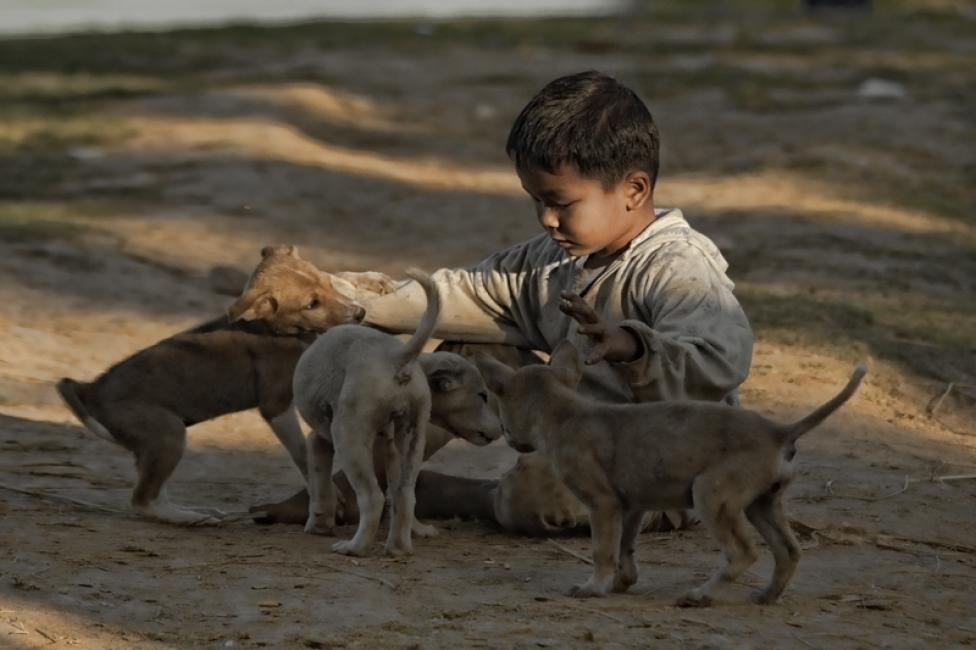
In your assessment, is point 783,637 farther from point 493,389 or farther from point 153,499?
point 153,499

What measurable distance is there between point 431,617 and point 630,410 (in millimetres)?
869

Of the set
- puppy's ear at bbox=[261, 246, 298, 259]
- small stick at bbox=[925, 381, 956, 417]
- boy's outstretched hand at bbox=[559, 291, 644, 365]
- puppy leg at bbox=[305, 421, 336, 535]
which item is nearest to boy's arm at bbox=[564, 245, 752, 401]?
boy's outstretched hand at bbox=[559, 291, 644, 365]

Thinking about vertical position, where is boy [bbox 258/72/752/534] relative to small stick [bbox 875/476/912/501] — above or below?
above

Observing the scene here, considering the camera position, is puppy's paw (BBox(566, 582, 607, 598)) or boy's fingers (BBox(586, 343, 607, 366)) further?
boy's fingers (BBox(586, 343, 607, 366))

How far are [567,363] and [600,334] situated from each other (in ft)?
0.64

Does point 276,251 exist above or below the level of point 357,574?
above

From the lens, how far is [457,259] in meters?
11.9

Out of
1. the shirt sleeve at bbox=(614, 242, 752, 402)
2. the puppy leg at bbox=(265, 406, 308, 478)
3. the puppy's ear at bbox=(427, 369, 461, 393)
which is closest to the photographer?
the shirt sleeve at bbox=(614, 242, 752, 402)

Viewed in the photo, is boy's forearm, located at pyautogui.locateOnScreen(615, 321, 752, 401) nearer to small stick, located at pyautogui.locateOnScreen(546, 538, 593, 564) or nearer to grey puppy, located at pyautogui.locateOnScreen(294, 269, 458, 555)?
small stick, located at pyautogui.locateOnScreen(546, 538, 593, 564)

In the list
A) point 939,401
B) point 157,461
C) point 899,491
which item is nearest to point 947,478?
point 899,491

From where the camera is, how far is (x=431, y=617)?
493 centimetres

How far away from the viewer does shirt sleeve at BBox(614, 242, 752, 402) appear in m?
5.58

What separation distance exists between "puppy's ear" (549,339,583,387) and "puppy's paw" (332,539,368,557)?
913 millimetres

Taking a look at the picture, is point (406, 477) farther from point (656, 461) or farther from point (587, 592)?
point (656, 461)
